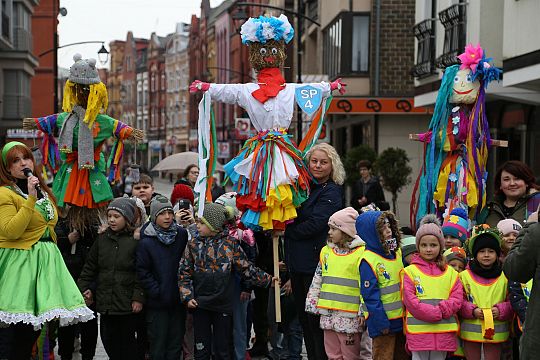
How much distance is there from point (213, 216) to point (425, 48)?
13822 millimetres

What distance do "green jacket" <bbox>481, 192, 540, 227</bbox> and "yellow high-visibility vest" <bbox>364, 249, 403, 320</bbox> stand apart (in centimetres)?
152

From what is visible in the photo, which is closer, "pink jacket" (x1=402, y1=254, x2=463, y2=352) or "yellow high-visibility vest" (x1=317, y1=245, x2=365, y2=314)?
"pink jacket" (x1=402, y1=254, x2=463, y2=352)

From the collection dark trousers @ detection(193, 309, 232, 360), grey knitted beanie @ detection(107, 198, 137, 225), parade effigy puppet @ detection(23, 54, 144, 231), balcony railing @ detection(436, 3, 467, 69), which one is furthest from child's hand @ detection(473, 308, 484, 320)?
balcony railing @ detection(436, 3, 467, 69)

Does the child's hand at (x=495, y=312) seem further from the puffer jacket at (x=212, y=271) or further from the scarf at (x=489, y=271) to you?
the puffer jacket at (x=212, y=271)

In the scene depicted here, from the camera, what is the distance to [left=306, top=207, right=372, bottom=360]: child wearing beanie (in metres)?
7.22

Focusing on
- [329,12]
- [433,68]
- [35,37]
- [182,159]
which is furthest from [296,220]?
[35,37]

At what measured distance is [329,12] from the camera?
31156mm

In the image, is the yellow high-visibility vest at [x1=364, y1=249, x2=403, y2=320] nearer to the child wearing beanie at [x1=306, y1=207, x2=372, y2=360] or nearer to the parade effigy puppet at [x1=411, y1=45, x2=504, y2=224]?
the child wearing beanie at [x1=306, y1=207, x2=372, y2=360]

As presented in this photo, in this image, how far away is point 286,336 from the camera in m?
8.99

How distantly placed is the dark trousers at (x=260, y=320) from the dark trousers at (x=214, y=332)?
1553 mm

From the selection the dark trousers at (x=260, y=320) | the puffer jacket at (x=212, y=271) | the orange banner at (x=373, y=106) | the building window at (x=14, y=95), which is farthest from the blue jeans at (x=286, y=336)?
the building window at (x=14, y=95)

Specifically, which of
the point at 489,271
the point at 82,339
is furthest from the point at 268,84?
the point at 82,339

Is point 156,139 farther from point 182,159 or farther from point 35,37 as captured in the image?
point 182,159

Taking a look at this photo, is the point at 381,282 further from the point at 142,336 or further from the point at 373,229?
the point at 142,336
